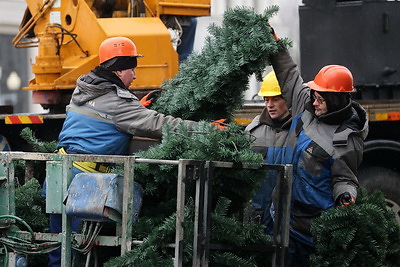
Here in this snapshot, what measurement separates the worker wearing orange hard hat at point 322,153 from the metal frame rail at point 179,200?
39 centimetres

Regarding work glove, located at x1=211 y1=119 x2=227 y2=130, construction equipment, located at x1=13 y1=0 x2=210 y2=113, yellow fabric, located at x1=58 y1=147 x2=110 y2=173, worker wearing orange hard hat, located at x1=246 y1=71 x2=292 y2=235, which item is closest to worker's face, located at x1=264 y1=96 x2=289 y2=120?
worker wearing orange hard hat, located at x1=246 y1=71 x2=292 y2=235

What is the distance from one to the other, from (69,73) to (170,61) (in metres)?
1.08

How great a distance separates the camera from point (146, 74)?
8.70m

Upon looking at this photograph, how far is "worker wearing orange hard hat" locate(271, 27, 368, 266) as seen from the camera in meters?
5.25

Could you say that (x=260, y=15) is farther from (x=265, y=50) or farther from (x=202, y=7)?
(x=202, y=7)

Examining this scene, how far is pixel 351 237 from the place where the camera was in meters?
4.98

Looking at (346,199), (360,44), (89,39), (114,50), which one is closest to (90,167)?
(114,50)

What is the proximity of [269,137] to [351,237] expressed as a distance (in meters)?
1.21

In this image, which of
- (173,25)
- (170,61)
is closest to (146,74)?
(170,61)

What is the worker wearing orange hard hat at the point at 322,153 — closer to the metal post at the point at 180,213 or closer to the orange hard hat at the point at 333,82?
the orange hard hat at the point at 333,82

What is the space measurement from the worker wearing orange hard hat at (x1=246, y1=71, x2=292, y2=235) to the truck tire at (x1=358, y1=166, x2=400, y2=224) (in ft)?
9.80

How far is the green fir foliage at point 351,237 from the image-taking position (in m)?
5.01

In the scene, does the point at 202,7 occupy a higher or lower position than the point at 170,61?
higher

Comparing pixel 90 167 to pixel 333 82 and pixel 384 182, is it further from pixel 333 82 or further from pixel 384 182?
pixel 384 182
